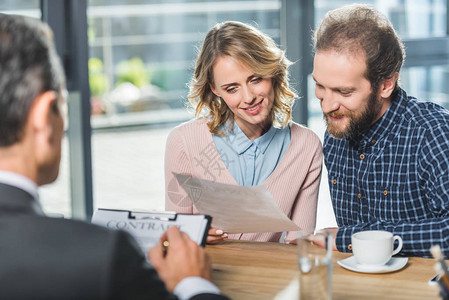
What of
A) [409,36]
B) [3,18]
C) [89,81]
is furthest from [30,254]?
[409,36]

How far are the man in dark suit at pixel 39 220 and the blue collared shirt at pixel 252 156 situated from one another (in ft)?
3.55

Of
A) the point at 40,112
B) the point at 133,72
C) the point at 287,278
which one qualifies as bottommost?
the point at 287,278

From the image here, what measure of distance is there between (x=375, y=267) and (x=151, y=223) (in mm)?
514

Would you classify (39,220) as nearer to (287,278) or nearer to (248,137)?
(287,278)

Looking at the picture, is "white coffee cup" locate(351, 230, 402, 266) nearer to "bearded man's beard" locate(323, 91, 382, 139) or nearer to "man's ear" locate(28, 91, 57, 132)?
Answer: "bearded man's beard" locate(323, 91, 382, 139)

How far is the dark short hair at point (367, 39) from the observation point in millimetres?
1737

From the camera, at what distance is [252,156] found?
202 cm

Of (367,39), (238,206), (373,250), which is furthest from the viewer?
(367,39)

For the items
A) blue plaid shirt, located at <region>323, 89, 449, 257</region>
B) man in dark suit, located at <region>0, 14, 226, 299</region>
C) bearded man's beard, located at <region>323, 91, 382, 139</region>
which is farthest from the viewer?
bearded man's beard, located at <region>323, 91, 382, 139</region>

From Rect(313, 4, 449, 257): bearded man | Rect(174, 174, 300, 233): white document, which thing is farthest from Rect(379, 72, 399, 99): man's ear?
Rect(174, 174, 300, 233): white document

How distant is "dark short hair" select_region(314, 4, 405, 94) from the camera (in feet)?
5.70

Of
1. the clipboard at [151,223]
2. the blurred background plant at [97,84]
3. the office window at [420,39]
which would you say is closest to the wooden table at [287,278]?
the clipboard at [151,223]

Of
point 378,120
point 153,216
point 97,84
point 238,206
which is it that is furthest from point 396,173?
point 97,84

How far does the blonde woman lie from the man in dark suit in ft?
3.41
